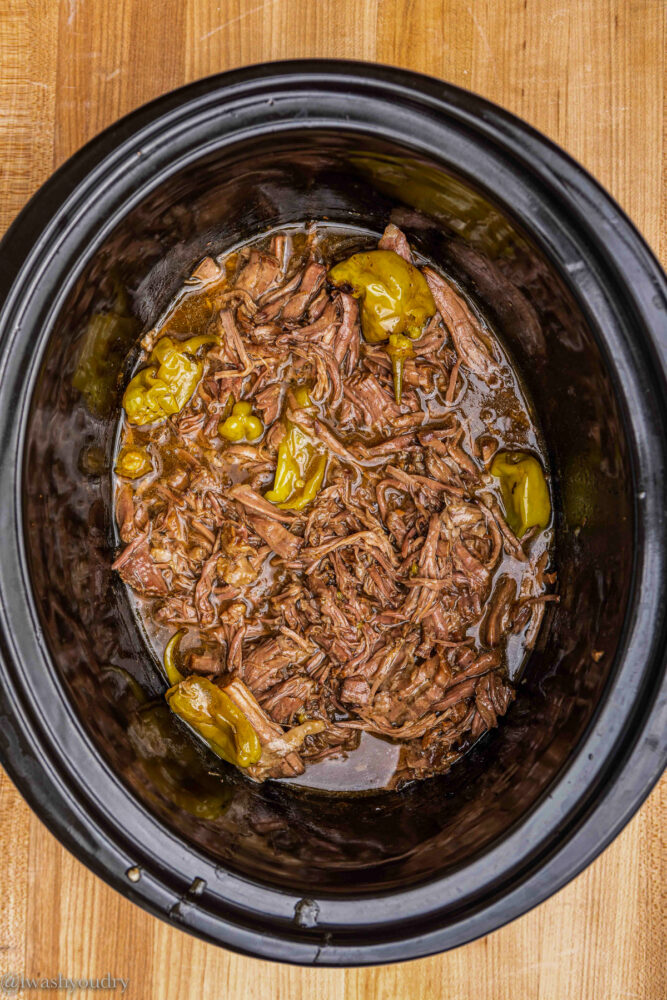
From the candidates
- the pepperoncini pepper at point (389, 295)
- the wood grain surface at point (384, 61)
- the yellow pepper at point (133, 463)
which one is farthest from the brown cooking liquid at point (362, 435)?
the wood grain surface at point (384, 61)

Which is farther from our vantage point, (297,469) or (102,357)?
(297,469)

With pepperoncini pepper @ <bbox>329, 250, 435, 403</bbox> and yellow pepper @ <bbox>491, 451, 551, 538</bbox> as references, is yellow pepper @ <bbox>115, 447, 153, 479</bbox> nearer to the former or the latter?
pepperoncini pepper @ <bbox>329, 250, 435, 403</bbox>

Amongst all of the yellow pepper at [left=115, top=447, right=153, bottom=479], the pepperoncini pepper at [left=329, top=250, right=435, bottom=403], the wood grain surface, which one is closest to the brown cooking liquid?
the yellow pepper at [left=115, top=447, right=153, bottom=479]

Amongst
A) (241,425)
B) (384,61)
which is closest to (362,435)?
(241,425)

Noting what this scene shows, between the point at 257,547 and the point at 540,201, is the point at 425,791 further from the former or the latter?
the point at 540,201

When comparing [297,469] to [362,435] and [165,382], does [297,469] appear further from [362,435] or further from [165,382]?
[165,382]

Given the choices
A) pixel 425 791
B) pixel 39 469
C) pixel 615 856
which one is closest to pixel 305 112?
pixel 39 469

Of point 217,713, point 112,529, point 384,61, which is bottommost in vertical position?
point 217,713
